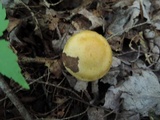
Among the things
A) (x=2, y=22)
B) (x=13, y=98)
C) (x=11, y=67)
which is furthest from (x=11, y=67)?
(x=13, y=98)

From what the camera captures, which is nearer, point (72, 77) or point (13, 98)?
point (13, 98)

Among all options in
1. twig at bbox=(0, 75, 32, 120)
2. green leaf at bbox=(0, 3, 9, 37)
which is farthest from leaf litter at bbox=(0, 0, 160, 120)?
green leaf at bbox=(0, 3, 9, 37)

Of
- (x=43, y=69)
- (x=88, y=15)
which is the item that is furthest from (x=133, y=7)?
(x=43, y=69)

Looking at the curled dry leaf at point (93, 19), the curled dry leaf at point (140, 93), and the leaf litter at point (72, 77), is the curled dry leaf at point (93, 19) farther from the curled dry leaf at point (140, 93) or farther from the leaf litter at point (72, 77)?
the curled dry leaf at point (140, 93)

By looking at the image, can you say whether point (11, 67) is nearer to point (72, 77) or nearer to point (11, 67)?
point (11, 67)

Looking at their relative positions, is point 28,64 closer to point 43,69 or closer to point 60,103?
point 43,69

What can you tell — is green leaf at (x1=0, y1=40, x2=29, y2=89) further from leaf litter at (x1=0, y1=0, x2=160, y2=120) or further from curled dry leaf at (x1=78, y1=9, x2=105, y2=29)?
curled dry leaf at (x1=78, y1=9, x2=105, y2=29)
